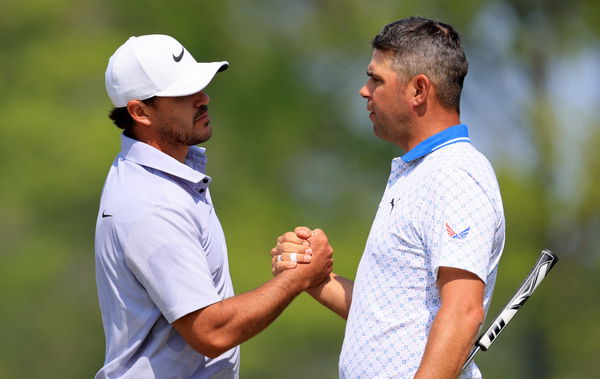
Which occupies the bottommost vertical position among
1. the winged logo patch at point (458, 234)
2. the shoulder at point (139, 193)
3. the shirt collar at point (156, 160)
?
the shoulder at point (139, 193)

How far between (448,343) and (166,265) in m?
0.90

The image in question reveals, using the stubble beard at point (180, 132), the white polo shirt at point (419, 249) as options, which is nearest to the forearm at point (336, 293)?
the white polo shirt at point (419, 249)

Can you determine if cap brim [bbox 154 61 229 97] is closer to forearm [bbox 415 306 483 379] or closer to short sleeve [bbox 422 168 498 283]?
short sleeve [bbox 422 168 498 283]

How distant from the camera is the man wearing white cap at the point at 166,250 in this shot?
2834 millimetres

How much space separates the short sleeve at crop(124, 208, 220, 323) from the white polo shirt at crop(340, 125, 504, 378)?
0.49m

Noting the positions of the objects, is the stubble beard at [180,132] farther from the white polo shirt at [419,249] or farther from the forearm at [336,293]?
the white polo shirt at [419,249]

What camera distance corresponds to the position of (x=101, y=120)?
8.98 meters

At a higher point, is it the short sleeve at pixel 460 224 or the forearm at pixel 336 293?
the short sleeve at pixel 460 224

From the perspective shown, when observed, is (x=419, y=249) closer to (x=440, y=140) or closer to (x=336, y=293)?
Result: (x=440, y=140)

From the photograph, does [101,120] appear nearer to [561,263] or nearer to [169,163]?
[561,263]

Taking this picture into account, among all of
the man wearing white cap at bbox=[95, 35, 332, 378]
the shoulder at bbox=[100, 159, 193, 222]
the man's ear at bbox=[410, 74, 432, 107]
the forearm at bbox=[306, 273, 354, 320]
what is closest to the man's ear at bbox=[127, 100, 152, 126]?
the man wearing white cap at bbox=[95, 35, 332, 378]

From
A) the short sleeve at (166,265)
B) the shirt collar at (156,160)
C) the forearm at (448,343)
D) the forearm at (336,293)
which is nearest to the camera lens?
the forearm at (448,343)

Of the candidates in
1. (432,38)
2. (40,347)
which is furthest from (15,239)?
(432,38)

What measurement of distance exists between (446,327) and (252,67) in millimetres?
7163
